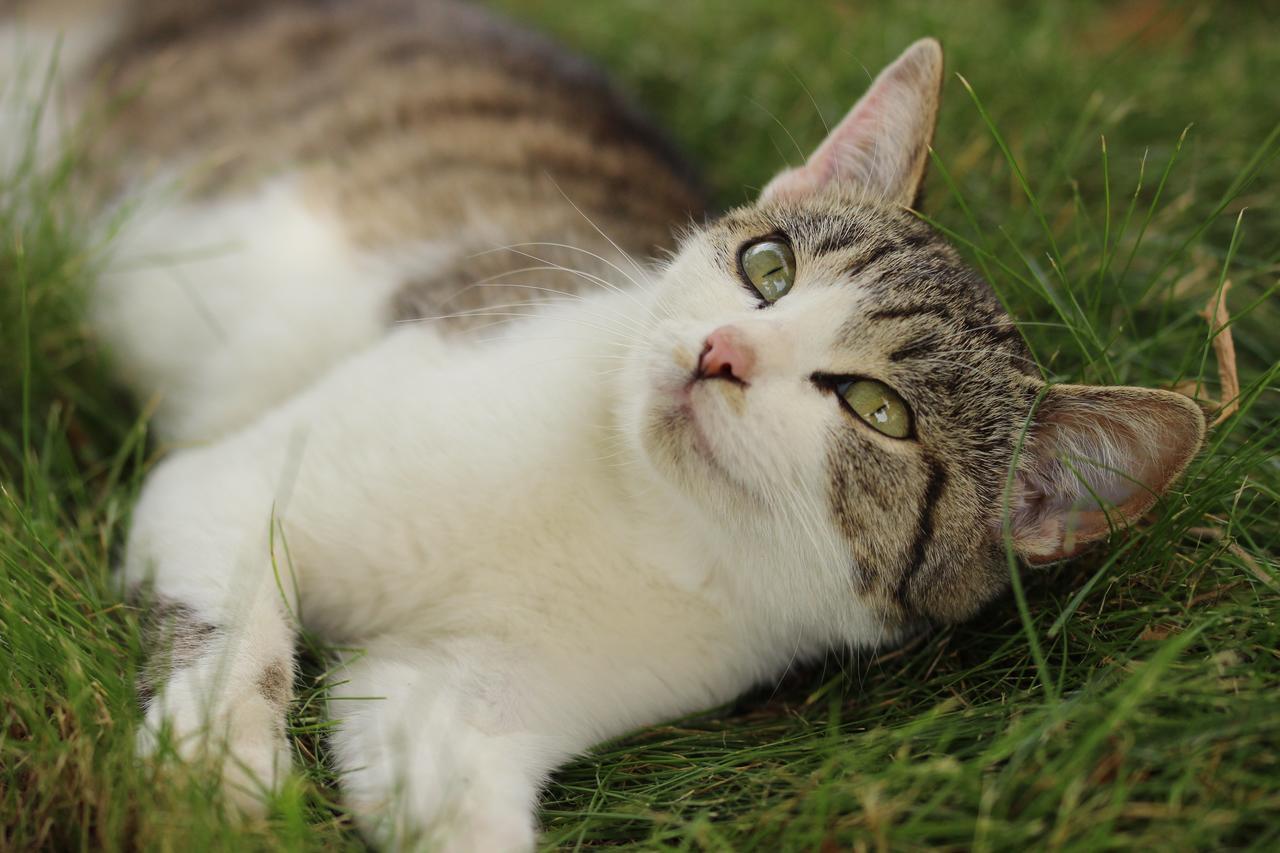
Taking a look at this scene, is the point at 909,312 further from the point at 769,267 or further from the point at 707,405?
the point at 707,405

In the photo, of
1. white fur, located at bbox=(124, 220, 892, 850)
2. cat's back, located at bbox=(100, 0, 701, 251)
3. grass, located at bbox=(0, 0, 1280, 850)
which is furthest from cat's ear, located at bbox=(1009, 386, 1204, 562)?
cat's back, located at bbox=(100, 0, 701, 251)

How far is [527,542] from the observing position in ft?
6.70

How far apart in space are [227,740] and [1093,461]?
5.40ft

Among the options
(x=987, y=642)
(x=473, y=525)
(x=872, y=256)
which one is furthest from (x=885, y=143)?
(x=473, y=525)

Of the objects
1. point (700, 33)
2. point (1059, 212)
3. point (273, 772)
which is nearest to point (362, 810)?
point (273, 772)

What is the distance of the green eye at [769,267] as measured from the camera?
2035mm

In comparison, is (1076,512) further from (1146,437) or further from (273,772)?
(273,772)

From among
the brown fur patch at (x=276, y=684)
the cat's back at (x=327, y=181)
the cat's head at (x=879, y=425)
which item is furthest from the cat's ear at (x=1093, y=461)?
the brown fur patch at (x=276, y=684)

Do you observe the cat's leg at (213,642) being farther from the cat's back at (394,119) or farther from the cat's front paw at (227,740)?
the cat's back at (394,119)

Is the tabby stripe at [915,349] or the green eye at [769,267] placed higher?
the green eye at [769,267]

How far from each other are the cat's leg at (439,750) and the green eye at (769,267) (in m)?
0.93

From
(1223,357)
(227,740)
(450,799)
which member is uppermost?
(1223,357)

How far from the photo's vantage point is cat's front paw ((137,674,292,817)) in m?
1.59

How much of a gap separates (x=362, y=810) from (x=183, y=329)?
1.74 m
